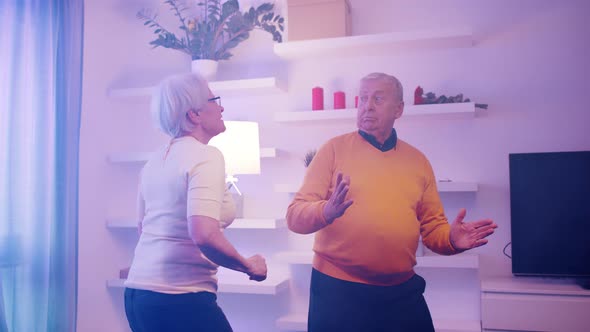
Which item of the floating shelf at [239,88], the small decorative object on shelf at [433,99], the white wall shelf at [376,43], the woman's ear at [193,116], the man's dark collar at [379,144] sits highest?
the white wall shelf at [376,43]

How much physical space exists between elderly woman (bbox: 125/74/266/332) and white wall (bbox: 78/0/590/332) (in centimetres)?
184

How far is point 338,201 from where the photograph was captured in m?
1.66

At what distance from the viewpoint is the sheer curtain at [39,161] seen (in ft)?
8.70

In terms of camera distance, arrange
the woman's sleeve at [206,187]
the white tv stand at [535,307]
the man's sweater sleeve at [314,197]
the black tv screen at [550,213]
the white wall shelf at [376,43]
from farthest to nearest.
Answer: the white wall shelf at [376,43]
the black tv screen at [550,213]
the white tv stand at [535,307]
the man's sweater sleeve at [314,197]
the woman's sleeve at [206,187]

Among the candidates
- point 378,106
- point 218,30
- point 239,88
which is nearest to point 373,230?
point 378,106

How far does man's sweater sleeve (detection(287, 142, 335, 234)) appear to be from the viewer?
1798mm

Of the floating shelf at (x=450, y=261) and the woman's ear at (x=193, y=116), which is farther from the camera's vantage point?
the floating shelf at (x=450, y=261)

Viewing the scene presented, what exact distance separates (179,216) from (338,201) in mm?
462

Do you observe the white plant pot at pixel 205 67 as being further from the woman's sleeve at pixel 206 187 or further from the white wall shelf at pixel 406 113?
the woman's sleeve at pixel 206 187

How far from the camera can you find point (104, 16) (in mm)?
3547

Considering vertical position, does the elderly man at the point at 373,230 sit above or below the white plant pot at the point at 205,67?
below

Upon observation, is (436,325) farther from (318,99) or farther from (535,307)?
(318,99)

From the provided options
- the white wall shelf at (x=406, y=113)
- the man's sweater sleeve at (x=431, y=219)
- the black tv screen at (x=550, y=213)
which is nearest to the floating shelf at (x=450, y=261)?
the black tv screen at (x=550, y=213)

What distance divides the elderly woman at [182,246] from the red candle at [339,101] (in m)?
1.68
